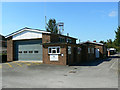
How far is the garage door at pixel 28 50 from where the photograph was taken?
21.3m

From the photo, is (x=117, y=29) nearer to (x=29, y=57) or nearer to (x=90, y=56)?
(x=90, y=56)

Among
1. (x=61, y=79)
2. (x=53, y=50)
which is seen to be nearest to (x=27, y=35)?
(x=53, y=50)

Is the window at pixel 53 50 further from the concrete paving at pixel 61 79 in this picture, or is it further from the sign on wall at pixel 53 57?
the concrete paving at pixel 61 79

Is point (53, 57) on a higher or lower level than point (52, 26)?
lower

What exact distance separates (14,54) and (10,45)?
1.78 meters

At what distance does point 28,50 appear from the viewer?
2241 centimetres

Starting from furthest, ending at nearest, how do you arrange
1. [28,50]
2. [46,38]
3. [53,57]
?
[28,50], [46,38], [53,57]

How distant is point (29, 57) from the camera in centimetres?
2223

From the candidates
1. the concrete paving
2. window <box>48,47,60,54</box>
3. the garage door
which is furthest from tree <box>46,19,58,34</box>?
the concrete paving

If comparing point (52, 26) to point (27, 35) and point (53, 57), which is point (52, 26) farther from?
point (53, 57)

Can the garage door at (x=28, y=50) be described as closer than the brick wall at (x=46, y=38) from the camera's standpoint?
No

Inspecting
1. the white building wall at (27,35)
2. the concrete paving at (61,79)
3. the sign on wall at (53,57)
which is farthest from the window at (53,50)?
the concrete paving at (61,79)

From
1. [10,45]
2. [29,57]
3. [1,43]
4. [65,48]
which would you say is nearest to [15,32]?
[10,45]

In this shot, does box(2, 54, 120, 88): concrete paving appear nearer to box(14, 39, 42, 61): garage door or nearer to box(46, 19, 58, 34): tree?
box(14, 39, 42, 61): garage door
